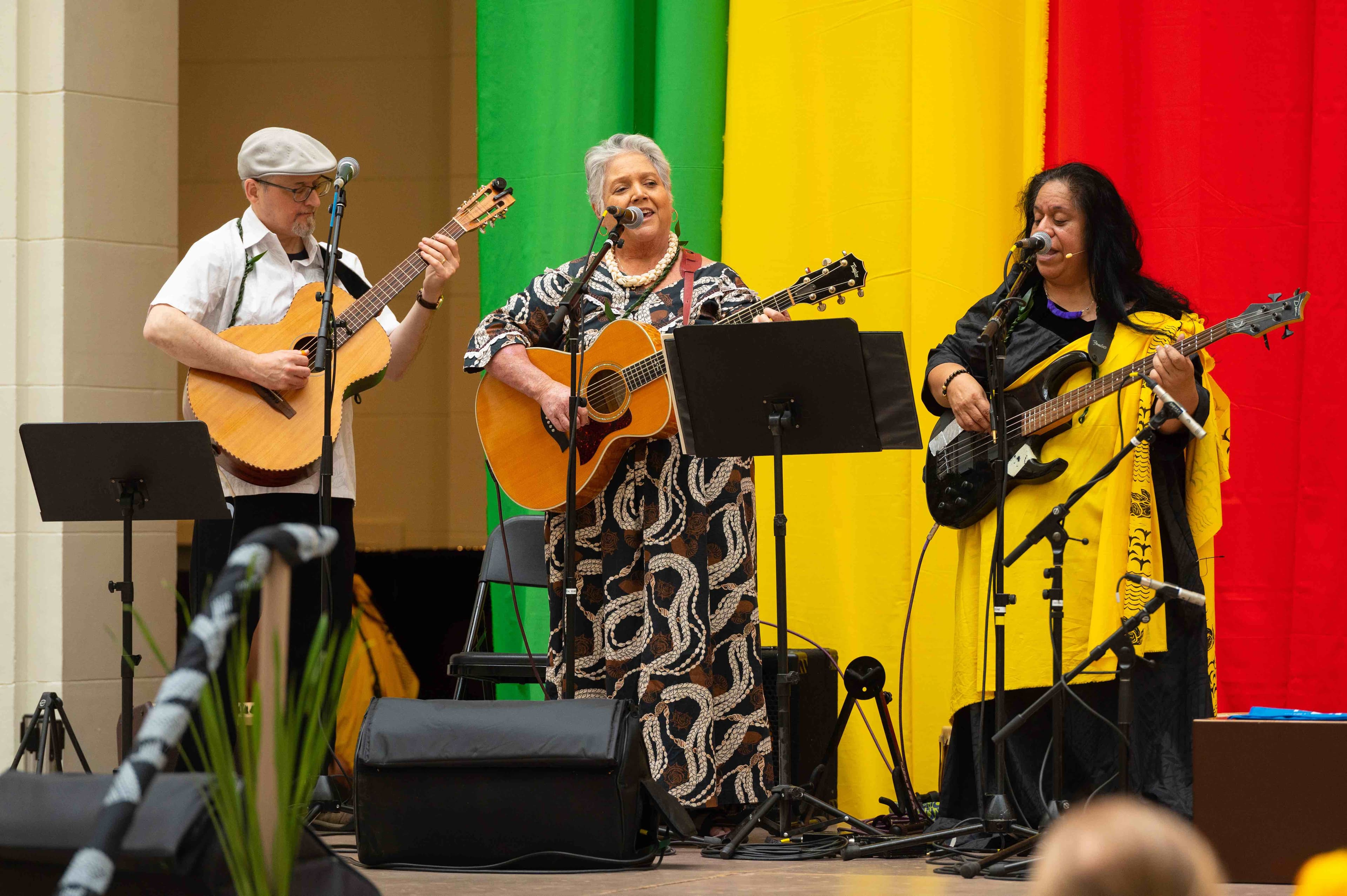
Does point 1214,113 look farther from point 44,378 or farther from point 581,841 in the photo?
point 44,378

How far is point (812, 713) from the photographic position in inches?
158

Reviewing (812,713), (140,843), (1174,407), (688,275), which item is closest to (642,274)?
(688,275)

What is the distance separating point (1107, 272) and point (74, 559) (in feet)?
9.61

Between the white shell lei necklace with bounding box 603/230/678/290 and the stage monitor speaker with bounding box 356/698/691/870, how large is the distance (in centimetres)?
109

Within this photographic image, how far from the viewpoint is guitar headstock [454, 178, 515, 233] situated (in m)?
3.81

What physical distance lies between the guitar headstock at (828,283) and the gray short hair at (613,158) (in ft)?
1.43

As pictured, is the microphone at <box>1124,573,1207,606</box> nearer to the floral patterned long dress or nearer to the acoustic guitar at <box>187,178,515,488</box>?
the floral patterned long dress

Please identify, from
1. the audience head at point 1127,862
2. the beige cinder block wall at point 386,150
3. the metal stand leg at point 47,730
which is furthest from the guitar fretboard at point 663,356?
the audience head at point 1127,862

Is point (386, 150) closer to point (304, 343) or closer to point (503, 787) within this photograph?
point (304, 343)

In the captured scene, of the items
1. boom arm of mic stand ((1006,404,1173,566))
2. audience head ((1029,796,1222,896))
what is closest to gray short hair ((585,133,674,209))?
boom arm of mic stand ((1006,404,1173,566))

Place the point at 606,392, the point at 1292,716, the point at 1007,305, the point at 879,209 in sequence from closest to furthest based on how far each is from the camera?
the point at 1292,716 → the point at 1007,305 → the point at 606,392 → the point at 879,209

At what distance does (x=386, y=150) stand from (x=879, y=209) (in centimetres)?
252

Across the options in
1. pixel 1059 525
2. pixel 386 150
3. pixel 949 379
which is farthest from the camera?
pixel 386 150

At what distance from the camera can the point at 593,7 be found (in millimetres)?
4527
